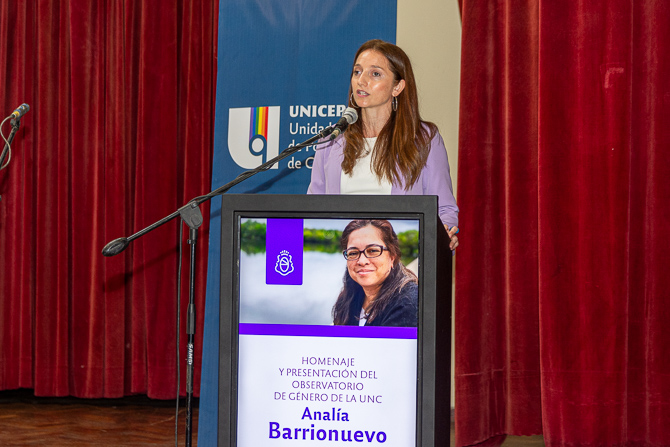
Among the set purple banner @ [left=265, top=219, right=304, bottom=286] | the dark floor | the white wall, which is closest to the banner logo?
the white wall

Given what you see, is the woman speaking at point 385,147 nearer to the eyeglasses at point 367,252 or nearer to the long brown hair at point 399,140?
the long brown hair at point 399,140

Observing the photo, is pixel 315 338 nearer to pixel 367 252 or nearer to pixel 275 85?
pixel 367 252

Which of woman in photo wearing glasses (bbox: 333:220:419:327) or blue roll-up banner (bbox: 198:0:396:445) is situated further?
blue roll-up banner (bbox: 198:0:396:445)

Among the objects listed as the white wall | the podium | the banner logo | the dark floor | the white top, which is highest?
the white wall

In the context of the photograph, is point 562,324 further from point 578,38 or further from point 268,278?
point 268,278

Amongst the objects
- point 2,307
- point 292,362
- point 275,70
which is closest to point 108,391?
point 2,307

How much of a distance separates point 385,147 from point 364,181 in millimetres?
125

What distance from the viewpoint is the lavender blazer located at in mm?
1992

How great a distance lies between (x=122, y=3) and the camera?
3.84 m

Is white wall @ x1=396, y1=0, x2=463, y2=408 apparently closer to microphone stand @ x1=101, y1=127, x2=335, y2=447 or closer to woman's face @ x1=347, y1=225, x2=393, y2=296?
microphone stand @ x1=101, y1=127, x2=335, y2=447

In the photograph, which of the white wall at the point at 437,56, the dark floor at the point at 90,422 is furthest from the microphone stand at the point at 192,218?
the white wall at the point at 437,56

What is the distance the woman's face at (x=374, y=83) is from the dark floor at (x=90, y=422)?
1.67 metres

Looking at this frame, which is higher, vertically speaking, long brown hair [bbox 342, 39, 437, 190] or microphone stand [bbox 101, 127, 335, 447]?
long brown hair [bbox 342, 39, 437, 190]

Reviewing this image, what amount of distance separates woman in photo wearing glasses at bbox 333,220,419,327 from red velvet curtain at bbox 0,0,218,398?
2.67 metres
